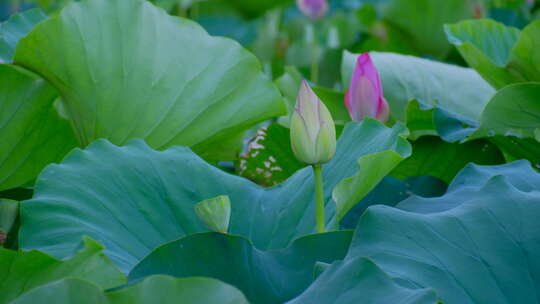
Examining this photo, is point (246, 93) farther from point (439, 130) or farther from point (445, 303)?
point (445, 303)

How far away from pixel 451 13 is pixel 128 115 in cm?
160

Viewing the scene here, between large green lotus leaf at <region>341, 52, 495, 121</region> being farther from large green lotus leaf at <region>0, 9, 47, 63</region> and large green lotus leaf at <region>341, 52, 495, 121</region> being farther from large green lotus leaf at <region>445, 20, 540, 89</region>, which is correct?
large green lotus leaf at <region>0, 9, 47, 63</region>

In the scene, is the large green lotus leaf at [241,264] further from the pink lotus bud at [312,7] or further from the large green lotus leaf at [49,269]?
the pink lotus bud at [312,7]

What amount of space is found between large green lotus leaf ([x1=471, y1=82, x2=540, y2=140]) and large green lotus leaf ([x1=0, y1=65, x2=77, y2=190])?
2.01ft

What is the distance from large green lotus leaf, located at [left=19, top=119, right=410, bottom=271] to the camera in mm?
826

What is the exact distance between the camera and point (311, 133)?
0.81 metres

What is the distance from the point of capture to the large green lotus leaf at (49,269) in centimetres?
69

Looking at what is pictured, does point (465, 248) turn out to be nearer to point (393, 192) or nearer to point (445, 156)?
point (393, 192)

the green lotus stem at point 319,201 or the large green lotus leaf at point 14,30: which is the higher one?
the green lotus stem at point 319,201

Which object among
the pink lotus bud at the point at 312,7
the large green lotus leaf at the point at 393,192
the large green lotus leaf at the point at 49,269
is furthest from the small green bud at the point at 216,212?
the pink lotus bud at the point at 312,7

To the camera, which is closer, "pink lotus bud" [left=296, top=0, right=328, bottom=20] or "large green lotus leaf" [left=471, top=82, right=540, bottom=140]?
"large green lotus leaf" [left=471, top=82, right=540, bottom=140]

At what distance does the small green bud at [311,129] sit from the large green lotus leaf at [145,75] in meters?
0.35

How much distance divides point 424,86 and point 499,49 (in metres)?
0.15

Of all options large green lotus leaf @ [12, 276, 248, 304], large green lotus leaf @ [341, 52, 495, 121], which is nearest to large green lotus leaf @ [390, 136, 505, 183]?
large green lotus leaf @ [341, 52, 495, 121]
